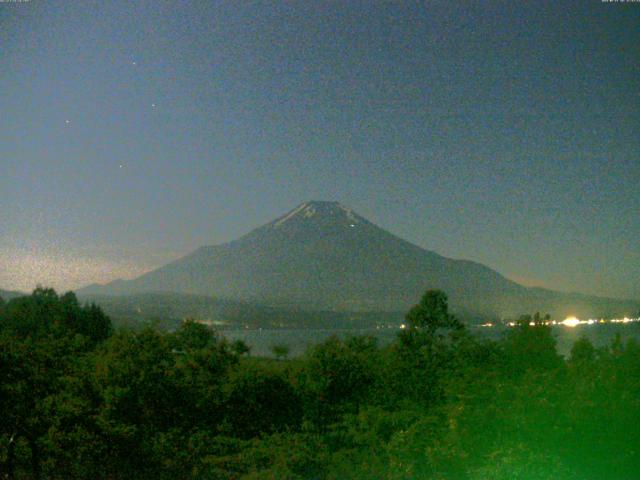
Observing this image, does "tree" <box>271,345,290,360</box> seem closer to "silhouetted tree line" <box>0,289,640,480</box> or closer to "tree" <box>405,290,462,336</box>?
"silhouetted tree line" <box>0,289,640,480</box>

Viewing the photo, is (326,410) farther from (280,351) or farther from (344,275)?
(344,275)

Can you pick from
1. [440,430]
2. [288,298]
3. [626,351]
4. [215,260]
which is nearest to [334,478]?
[440,430]

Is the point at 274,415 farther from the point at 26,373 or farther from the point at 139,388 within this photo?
Result: the point at 26,373

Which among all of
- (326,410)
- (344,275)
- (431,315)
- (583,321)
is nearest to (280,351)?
(326,410)

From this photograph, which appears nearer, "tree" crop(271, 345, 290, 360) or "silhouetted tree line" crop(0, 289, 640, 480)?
"silhouetted tree line" crop(0, 289, 640, 480)

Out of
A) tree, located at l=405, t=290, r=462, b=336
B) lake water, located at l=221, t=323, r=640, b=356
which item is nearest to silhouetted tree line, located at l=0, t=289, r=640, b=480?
lake water, located at l=221, t=323, r=640, b=356
